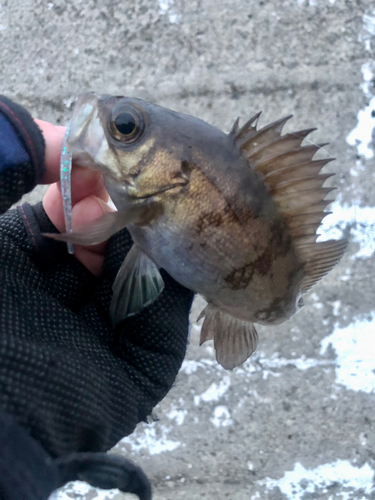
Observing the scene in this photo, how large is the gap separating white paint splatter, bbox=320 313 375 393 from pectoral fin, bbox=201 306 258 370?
596 mm

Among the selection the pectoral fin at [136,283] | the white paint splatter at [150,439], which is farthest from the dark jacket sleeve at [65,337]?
the white paint splatter at [150,439]

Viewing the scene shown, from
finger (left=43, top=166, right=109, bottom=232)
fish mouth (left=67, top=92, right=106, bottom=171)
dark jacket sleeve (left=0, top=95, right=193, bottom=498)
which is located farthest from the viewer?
finger (left=43, top=166, right=109, bottom=232)

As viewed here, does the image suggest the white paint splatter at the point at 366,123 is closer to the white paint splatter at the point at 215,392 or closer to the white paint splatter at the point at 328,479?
the white paint splatter at the point at 215,392

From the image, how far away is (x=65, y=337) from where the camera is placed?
3.84 ft

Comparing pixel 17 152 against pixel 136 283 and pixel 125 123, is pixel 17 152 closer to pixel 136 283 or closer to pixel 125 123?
pixel 125 123

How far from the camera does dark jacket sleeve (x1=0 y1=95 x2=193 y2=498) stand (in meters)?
0.96

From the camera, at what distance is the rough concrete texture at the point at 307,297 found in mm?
1756

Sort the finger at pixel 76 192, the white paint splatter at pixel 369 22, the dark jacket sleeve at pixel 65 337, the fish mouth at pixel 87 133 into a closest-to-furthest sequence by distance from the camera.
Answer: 1. the dark jacket sleeve at pixel 65 337
2. the fish mouth at pixel 87 133
3. the finger at pixel 76 192
4. the white paint splatter at pixel 369 22

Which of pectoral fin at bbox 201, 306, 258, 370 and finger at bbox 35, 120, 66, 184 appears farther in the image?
pectoral fin at bbox 201, 306, 258, 370

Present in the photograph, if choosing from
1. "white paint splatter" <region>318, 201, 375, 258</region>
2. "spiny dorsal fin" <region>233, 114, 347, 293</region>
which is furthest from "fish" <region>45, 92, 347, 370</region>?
"white paint splatter" <region>318, 201, 375, 258</region>

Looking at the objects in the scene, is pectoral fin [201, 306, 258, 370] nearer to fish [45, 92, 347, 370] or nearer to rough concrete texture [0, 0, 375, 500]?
fish [45, 92, 347, 370]

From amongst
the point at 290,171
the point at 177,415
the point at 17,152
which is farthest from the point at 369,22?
the point at 177,415

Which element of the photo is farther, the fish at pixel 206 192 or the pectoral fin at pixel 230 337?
the pectoral fin at pixel 230 337

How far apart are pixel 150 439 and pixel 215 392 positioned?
0.36m
